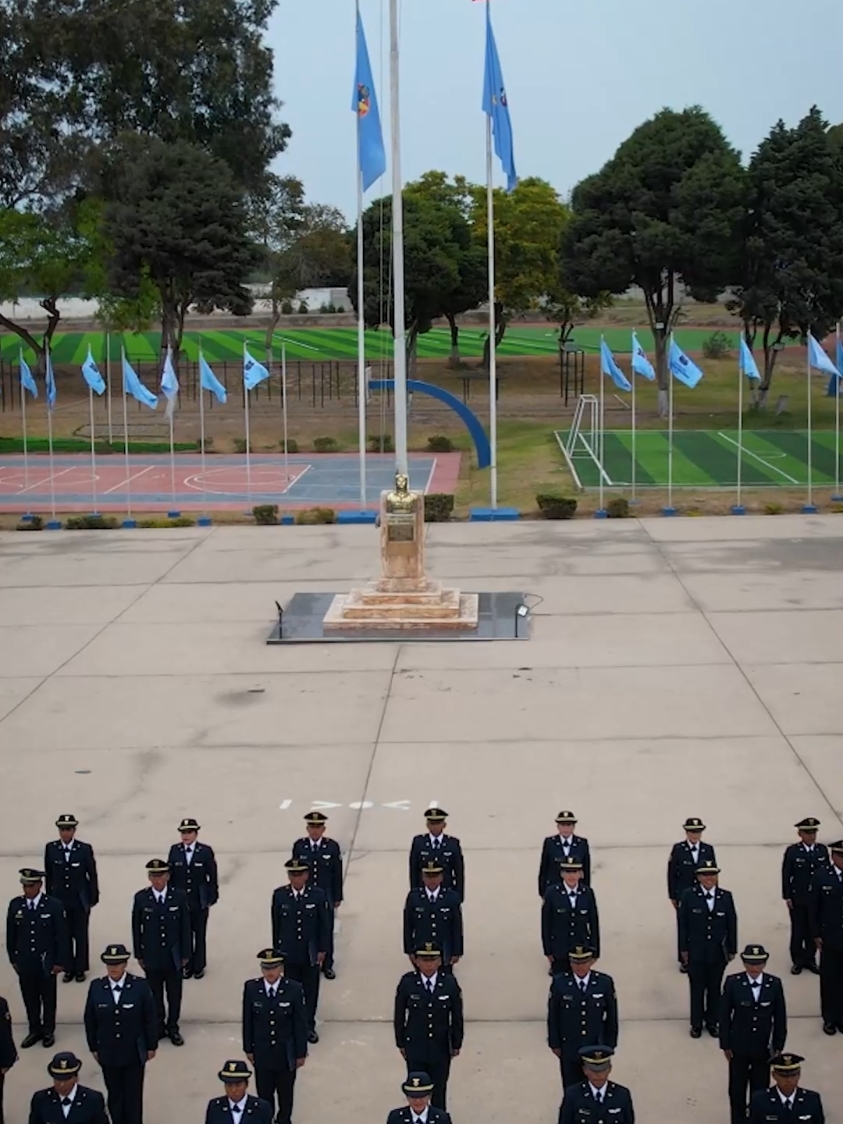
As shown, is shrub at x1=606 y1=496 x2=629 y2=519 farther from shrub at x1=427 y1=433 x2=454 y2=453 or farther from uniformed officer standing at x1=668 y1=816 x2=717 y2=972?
uniformed officer standing at x1=668 y1=816 x2=717 y2=972

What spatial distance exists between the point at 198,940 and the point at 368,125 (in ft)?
50.0

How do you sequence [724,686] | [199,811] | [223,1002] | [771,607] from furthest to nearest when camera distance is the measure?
[771,607] → [724,686] → [199,811] → [223,1002]

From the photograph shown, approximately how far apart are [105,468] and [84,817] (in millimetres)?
29035

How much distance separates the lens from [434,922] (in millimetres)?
9531

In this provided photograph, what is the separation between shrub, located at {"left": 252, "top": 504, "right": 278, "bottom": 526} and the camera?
30.4 meters

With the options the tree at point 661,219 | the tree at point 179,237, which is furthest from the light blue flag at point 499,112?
the tree at point 179,237

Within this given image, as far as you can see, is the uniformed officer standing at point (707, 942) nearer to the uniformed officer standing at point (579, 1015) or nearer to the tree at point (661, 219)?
the uniformed officer standing at point (579, 1015)

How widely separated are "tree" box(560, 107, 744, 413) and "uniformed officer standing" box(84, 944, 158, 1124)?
134 ft

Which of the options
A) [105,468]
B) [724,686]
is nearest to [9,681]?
[724,686]

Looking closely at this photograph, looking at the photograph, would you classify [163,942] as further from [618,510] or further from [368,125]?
[618,510]

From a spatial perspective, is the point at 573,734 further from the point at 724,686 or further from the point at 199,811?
the point at 199,811

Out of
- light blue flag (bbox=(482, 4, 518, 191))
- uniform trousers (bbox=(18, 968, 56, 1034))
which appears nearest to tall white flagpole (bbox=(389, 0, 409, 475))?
light blue flag (bbox=(482, 4, 518, 191))

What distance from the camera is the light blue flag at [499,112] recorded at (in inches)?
1009

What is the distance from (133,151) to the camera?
193 feet
